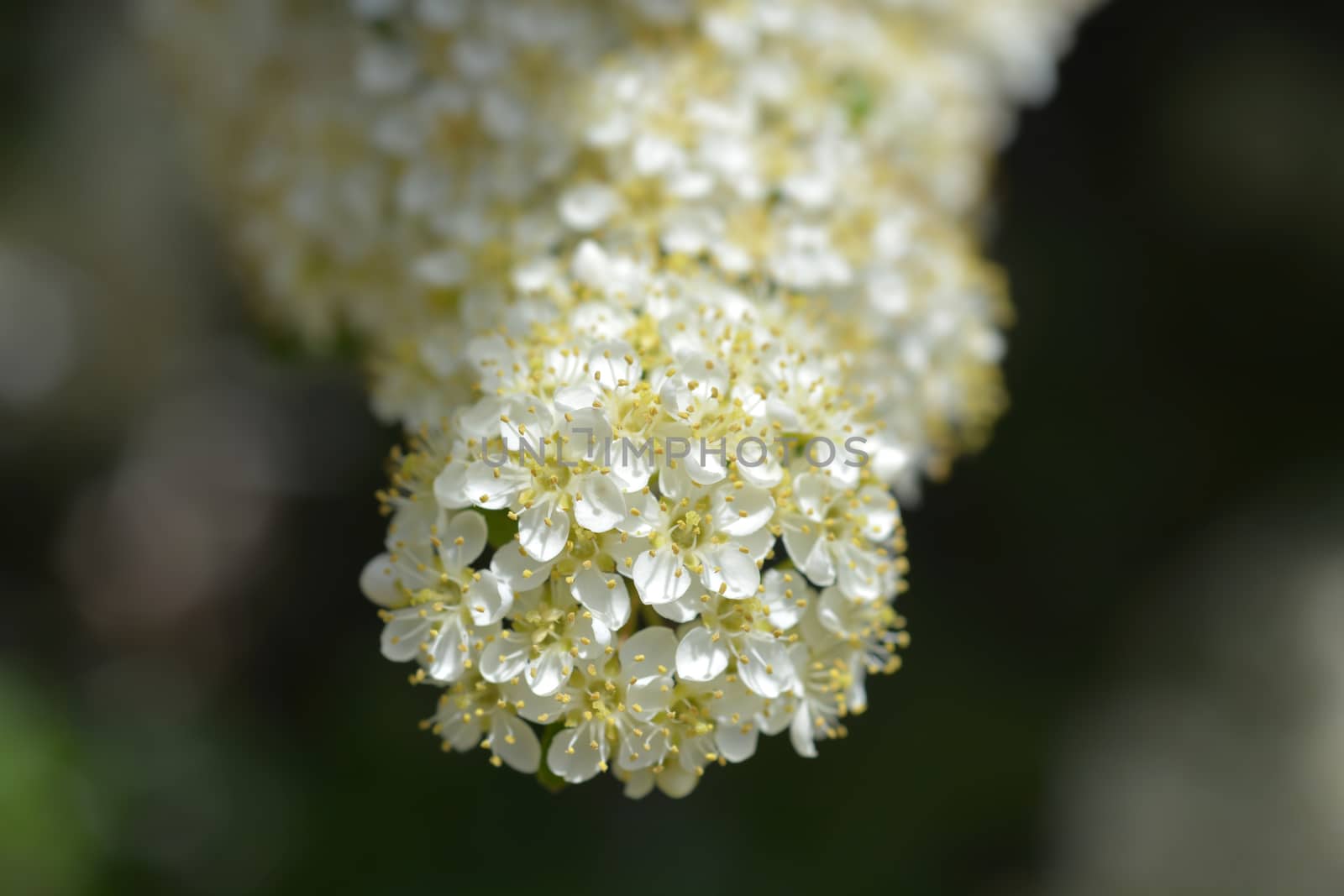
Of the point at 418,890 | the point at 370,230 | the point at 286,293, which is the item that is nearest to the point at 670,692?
the point at 370,230

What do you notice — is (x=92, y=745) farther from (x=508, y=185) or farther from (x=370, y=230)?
(x=508, y=185)

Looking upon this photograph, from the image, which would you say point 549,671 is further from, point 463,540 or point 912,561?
point 912,561

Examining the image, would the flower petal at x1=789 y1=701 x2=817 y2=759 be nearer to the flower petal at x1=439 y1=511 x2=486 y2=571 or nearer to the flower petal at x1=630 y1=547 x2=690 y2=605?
the flower petal at x1=630 y1=547 x2=690 y2=605

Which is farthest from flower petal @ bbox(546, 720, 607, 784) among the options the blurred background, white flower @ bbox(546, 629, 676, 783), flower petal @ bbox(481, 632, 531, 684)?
the blurred background

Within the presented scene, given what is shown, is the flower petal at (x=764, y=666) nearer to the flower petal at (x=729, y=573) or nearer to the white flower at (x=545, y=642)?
the flower petal at (x=729, y=573)

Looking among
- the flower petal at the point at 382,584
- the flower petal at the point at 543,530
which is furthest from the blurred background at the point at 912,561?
the flower petal at the point at 543,530

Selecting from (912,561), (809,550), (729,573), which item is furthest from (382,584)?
(912,561)
